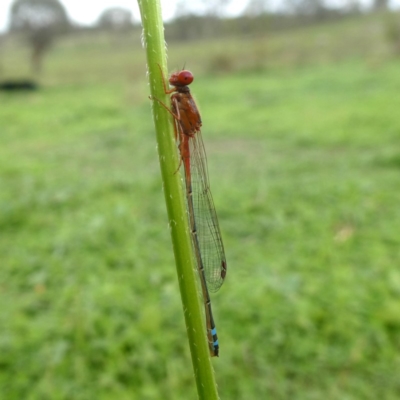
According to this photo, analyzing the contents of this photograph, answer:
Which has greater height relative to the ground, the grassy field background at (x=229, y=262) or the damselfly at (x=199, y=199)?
the damselfly at (x=199, y=199)

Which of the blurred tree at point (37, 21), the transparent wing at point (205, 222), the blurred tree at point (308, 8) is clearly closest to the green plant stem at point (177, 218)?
the transparent wing at point (205, 222)

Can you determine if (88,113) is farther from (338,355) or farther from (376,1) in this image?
(376,1)

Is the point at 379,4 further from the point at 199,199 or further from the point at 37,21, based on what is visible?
the point at 199,199

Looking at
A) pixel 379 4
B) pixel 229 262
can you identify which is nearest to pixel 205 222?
pixel 229 262

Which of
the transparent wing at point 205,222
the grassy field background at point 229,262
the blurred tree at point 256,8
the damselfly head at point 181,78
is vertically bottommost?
the grassy field background at point 229,262

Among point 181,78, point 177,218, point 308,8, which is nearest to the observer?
point 177,218

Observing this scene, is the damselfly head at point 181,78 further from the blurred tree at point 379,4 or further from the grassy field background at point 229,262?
the blurred tree at point 379,4
